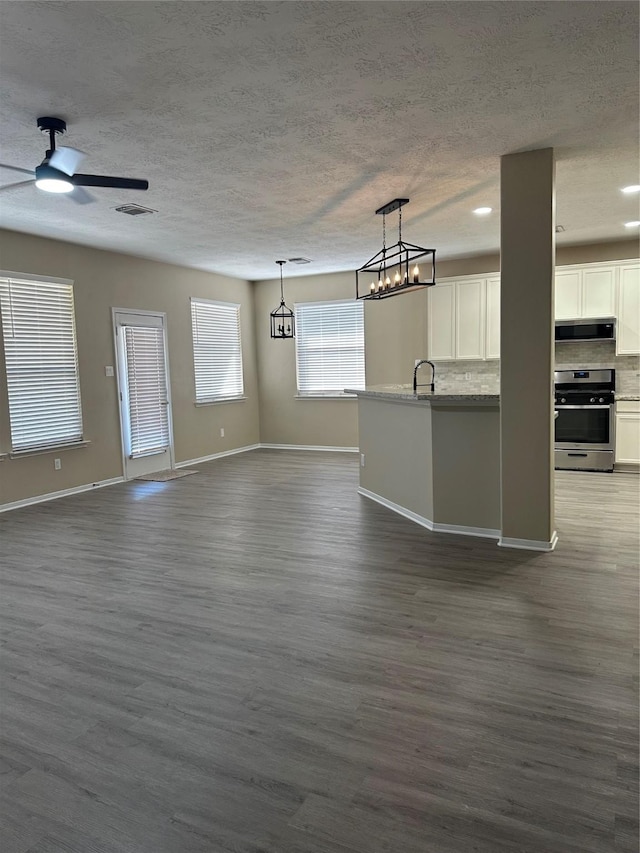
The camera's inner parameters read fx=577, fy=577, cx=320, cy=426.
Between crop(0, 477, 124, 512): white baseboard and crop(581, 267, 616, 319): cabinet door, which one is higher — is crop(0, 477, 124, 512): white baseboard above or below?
below

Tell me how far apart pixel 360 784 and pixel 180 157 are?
3.81 m

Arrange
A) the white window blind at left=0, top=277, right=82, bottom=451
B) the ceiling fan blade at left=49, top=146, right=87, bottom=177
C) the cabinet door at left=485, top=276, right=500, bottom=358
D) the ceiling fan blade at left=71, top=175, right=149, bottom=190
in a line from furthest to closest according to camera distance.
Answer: the cabinet door at left=485, top=276, right=500, bottom=358
the white window blind at left=0, top=277, right=82, bottom=451
the ceiling fan blade at left=71, top=175, right=149, bottom=190
the ceiling fan blade at left=49, top=146, right=87, bottom=177

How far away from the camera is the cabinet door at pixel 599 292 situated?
22.8 feet

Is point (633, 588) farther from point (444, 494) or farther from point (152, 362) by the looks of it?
point (152, 362)

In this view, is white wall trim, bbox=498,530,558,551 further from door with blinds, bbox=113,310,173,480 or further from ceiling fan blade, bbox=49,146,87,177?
door with blinds, bbox=113,310,173,480

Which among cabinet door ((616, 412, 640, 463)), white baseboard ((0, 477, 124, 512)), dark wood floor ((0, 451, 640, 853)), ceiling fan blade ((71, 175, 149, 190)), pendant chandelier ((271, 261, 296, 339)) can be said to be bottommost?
dark wood floor ((0, 451, 640, 853))

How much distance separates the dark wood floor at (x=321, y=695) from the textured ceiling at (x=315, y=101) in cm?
281

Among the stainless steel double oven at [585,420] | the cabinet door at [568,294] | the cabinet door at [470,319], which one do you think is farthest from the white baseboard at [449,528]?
the cabinet door at [568,294]

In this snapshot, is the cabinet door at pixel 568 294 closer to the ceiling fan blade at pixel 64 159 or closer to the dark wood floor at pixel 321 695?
→ the dark wood floor at pixel 321 695

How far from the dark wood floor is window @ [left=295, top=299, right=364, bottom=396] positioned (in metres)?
4.82

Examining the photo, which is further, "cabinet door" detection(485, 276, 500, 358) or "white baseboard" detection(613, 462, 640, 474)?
"cabinet door" detection(485, 276, 500, 358)

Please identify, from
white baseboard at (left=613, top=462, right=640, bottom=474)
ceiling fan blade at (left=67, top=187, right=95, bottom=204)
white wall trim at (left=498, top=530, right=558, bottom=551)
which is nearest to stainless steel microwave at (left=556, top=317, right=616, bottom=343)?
white baseboard at (left=613, top=462, right=640, bottom=474)

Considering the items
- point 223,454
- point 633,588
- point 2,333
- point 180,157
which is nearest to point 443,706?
point 633,588

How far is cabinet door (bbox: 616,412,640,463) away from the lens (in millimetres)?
6879
